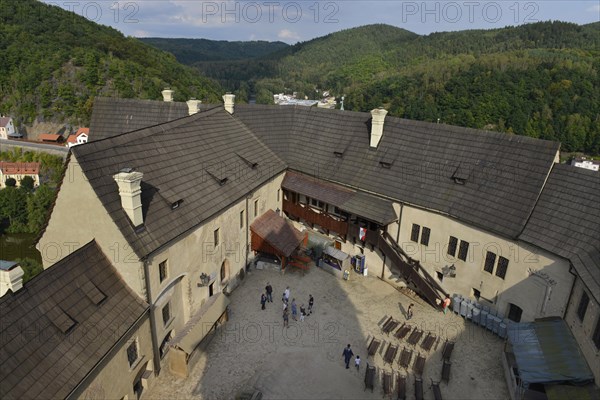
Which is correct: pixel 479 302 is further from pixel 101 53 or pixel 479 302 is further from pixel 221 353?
pixel 101 53

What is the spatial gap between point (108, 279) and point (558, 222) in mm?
22991

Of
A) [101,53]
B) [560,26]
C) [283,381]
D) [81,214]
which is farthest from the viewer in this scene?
[560,26]

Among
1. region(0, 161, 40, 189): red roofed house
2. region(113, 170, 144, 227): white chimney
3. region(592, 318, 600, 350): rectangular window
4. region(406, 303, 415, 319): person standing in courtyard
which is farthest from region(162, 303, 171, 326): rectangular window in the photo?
region(0, 161, 40, 189): red roofed house

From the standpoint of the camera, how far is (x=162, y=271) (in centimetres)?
1948

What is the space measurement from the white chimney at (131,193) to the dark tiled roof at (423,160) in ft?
53.4

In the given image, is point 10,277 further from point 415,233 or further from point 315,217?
point 415,233

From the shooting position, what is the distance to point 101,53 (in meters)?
106

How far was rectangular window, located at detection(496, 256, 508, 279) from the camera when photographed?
909 inches

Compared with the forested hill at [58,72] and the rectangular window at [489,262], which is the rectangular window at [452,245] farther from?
the forested hill at [58,72]

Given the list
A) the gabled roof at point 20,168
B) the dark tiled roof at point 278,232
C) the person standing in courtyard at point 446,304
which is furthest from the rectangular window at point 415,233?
the gabled roof at point 20,168

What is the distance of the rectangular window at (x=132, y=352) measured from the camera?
56.9ft

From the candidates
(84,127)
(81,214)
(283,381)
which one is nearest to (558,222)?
(283,381)

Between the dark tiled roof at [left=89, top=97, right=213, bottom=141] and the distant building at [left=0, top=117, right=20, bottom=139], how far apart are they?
7233 cm

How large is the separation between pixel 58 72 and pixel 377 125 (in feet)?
321
